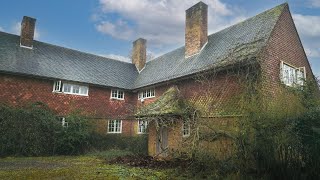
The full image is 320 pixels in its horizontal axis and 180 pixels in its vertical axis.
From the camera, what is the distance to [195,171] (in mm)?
10375

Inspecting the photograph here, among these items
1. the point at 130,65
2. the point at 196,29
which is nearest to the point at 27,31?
the point at 130,65

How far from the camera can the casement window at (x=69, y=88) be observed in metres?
21.0

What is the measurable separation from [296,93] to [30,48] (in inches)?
822

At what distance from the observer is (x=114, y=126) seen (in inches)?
937

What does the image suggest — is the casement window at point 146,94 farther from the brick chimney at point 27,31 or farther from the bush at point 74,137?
the brick chimney at point 27,31

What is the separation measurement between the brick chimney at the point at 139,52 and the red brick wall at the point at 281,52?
15.7m

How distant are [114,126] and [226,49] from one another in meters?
12.4

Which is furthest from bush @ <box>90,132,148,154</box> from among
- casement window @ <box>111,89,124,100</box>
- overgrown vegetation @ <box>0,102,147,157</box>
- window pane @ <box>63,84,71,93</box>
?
window pane @ <box>63,84,71,93</box>

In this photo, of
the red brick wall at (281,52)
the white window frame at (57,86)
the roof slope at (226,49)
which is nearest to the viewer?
the red brick wall at (281,52)

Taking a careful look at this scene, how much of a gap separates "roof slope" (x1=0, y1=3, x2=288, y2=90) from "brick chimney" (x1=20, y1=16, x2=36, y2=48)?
1.75 ft

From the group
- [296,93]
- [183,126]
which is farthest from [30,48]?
[296,93]

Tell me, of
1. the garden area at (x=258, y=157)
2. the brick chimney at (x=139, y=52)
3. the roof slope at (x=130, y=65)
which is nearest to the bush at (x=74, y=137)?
the garden area at (x=258, y=157)

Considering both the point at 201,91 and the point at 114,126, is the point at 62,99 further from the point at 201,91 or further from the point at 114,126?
the point at 201,91

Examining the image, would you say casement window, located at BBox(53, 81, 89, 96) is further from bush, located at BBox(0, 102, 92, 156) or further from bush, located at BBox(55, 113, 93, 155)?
bush, located at BBox(55, 113, 93, 155)
